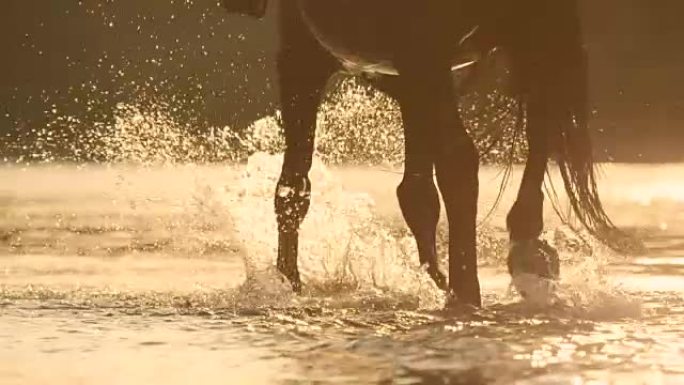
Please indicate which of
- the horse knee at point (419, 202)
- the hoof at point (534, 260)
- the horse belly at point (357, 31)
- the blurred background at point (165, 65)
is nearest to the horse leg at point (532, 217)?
the hoof at point (534, 260)

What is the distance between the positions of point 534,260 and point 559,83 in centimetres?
24

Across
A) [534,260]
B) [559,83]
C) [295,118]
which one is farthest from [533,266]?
[295,118]

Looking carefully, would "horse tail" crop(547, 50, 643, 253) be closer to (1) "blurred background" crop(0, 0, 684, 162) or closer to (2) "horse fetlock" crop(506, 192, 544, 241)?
(2) "horse fetlock" crop(506, 192, 544, 241)

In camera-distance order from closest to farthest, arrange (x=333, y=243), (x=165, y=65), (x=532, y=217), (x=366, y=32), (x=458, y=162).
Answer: (x=458, y=162), (x=366, y=32), (x=532, y=217), (x=333, y=243), (x=165, y=65)

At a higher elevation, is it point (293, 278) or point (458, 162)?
point (458, 162)

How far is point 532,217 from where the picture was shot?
6.39 ft

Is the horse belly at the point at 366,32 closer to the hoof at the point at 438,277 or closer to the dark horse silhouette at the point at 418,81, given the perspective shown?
the dark horse silhouette at the point at 418,81

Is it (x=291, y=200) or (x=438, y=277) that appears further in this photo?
(x=291, y=200)

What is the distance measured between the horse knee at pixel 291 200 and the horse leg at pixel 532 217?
28 cm

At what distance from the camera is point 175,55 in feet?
8.32

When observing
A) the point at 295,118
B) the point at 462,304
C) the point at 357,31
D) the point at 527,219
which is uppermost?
the point at 357,31

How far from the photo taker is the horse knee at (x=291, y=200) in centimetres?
201

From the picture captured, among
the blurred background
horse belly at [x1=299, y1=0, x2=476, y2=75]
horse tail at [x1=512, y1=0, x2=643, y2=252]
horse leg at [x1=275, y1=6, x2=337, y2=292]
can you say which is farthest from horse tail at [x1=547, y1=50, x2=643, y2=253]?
the blurred background

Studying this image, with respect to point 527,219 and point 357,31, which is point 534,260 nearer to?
point 527,219
